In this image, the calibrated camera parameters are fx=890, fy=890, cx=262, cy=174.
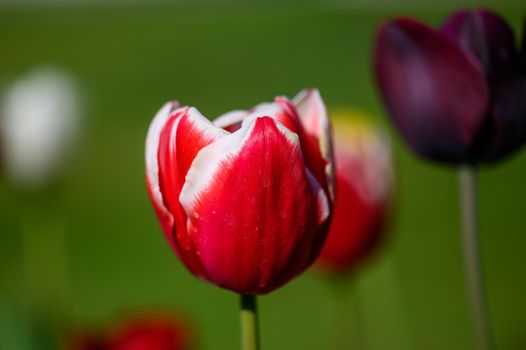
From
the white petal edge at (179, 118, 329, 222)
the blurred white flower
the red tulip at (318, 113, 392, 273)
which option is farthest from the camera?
the blurred white flower

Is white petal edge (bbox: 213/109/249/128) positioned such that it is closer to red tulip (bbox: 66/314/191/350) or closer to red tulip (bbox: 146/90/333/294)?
red tulip (bbox: 146/90/333/294)

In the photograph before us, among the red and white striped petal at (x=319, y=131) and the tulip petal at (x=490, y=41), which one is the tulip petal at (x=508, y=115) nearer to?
the tulip petal at (x=490, y=41)

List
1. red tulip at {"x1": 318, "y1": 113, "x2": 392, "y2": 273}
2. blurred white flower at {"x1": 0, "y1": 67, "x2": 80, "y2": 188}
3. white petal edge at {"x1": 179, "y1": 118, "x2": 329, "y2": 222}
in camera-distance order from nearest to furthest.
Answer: white petal edge at {"x1": 179, "y1": 118, "x2": 329, "y2": 222}, red tulip at {"x1": 318, "y1": 113, "x2": 392, "y2": 273}, blurred white flower at {"x1": 0, "y1": 67, "x2": 80, "y2": 188}

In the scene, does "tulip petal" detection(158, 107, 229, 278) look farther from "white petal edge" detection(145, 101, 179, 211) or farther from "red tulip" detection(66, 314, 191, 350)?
"red tulip" detection(66, 314, 191, 350)

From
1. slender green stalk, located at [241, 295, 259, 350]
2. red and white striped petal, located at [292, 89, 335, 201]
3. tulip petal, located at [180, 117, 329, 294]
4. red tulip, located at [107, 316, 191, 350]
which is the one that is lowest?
red tulip, located at [107, 316, 191, 350]

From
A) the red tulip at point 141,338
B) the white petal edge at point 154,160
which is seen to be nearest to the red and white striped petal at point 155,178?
the white petal edge at point 154,160

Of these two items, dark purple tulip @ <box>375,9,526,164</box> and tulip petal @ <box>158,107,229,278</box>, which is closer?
tulip petal @ <box>158,107,229,278</box>

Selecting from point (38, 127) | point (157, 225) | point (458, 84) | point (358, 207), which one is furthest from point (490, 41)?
point (157, 225)

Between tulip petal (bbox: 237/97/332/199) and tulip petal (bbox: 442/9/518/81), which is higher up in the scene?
tulip petal (bbox: 442/9/518/81)

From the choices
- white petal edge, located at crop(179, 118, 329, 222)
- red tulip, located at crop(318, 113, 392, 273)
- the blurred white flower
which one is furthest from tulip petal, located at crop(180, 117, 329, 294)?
the blurred white flower
